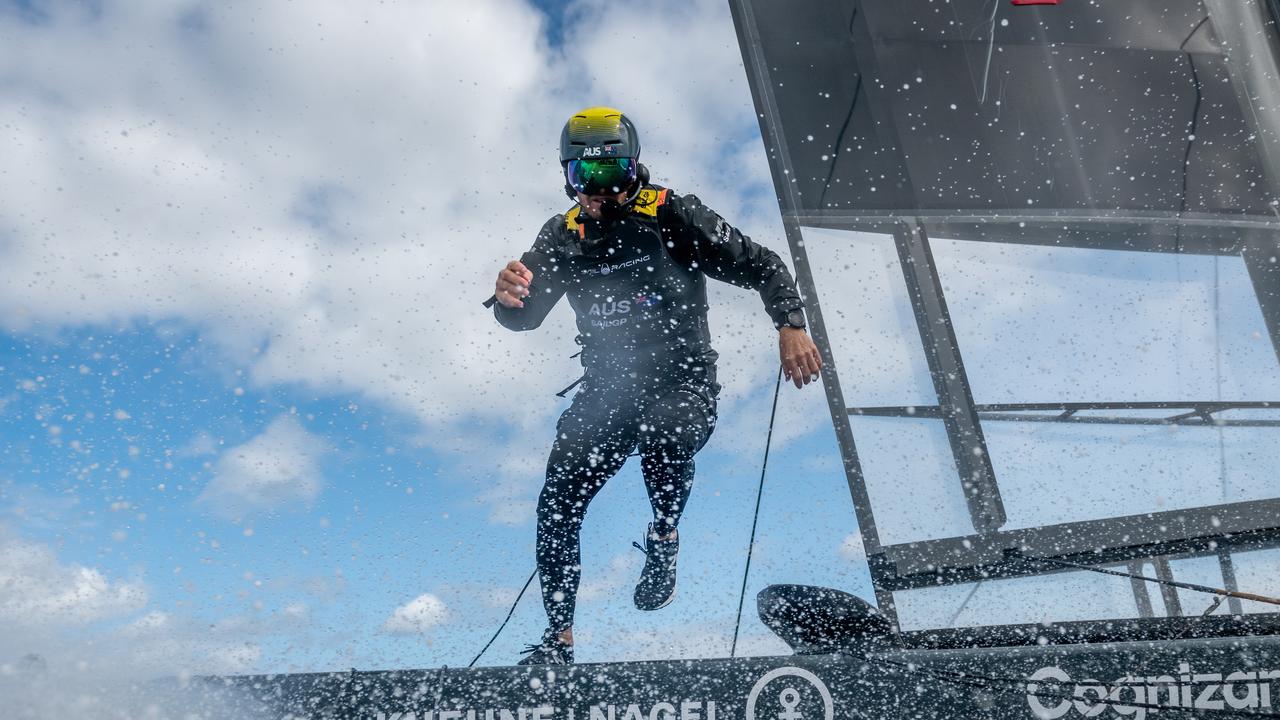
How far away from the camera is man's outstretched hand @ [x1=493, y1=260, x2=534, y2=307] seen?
2467mm

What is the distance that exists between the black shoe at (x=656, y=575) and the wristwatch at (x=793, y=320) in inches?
29.3

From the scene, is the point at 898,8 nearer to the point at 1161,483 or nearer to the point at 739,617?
the point at 1161,483

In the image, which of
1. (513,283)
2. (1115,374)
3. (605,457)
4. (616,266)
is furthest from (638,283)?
(1115,374)

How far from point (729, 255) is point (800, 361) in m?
0.43

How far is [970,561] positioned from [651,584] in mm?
985

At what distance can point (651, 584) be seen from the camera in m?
2.77

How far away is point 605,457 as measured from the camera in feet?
8.76

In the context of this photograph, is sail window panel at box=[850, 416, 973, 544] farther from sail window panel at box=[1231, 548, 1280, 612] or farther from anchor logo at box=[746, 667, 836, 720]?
anchor logo at box=[746, 667, 836, 720]

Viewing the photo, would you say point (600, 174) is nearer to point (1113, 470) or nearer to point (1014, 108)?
point (1014, 108)

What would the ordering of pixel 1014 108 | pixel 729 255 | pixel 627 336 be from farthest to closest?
pixel 1014 108, pixel 729 255, pixel 627 336

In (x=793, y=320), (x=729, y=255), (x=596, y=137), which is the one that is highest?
(x=596, y=137)

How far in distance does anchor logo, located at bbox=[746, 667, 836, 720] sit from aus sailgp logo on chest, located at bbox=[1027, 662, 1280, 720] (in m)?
0.41

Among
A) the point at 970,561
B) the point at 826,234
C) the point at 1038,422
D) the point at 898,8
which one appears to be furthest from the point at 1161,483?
the point at 898,8

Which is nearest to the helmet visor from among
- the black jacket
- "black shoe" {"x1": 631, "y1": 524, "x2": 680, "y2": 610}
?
the black jacket
